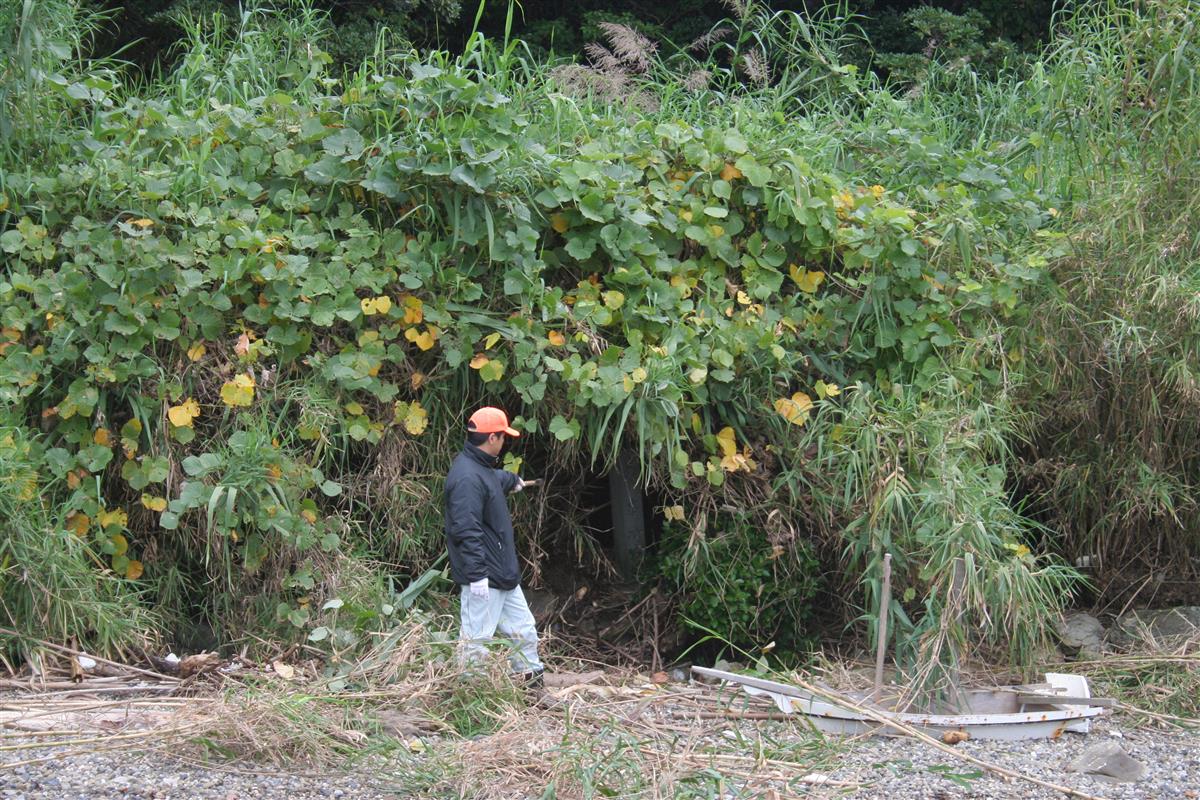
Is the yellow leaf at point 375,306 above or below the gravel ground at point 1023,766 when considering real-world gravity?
above

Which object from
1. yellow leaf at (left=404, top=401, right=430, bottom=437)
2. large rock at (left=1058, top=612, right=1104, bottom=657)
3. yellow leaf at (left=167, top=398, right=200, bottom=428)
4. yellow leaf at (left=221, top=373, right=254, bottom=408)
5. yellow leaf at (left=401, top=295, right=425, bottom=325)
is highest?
yellow leaf at (left=401, top=295, right=425, bottom=325)

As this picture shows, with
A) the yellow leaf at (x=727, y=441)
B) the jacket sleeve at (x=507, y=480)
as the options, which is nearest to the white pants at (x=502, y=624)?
the jacket sleeve at (x=507, y=480)

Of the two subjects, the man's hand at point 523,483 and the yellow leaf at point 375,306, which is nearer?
the man's hand at point 523,483

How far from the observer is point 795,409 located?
642 centimetres

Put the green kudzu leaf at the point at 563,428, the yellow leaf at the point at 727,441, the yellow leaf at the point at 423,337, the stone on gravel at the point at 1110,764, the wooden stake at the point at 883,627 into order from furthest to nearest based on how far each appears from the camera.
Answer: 1. the yellow leaf at the point at 727,441
2. the yellow leaf at the point at 423,337
3. the green kudzu leaf at the point at 563,428
4. the wooden stake at the point at 883,627
5. the stone on gravel at the point at 1110,764

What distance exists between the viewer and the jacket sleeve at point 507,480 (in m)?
5.86

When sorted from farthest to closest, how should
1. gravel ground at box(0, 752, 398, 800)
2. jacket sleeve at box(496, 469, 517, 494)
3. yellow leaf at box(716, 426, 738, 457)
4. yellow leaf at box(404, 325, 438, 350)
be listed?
yellow leaf at box(716, 426, 738, 457) → yellow leaf at box(404, 325, 438, 350) → jacket sleeve at box(496, 469, 517, 494) → gravel ground at box(0, 752, 398, 800)

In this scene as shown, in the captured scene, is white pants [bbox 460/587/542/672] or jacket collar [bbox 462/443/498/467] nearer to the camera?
white pants [bbox 460/587/542/672]

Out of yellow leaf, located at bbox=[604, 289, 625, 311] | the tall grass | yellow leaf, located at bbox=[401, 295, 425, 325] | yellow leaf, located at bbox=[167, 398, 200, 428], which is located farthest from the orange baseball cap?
the tall grass

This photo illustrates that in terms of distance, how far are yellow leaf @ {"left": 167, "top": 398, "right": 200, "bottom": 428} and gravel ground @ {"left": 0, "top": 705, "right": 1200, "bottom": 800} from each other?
178 centimetres

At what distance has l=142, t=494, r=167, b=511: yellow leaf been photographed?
5941mm

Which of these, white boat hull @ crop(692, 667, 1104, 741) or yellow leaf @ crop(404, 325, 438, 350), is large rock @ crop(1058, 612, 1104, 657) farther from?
yellow leaf @ crop(404, 325, 438, 350)

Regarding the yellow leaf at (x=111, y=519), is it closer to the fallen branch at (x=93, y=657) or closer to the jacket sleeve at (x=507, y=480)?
the fallen branch at (x=93, y=657)

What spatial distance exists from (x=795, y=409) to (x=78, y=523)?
3533 mm
